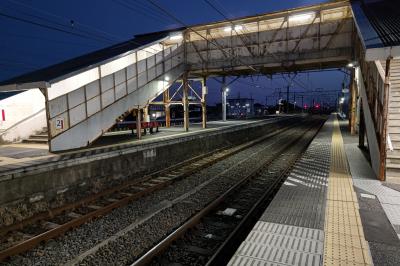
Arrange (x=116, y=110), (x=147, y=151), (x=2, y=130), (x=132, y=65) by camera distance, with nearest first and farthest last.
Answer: (x=147, y=151) < (x=2, y=130) < (x=116, y=110) < (x=132, y=65)

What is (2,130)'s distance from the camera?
550 inches

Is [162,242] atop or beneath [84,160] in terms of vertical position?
beneath

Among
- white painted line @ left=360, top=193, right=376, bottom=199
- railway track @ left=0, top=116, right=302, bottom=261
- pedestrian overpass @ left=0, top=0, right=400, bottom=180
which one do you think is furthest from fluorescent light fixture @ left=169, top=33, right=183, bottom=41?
white painted line @ left=360, top=193, right=376, bottom=199

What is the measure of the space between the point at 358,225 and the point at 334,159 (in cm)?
702

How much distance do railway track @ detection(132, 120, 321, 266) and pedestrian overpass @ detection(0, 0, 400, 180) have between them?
13.0ft

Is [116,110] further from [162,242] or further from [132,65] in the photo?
[162,242]

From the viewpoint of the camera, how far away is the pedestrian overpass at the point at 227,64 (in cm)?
1003

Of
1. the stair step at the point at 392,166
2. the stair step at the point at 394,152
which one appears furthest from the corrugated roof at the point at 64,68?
the stair step at the point at 394,152

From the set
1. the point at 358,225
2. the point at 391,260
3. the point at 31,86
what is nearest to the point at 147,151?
the point at 31,86

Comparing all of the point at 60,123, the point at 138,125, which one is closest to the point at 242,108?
the point at 138,125

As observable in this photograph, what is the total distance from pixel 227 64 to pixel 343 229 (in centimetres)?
1809

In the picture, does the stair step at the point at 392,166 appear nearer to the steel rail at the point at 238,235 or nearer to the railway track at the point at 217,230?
the railway track at the point at 217,230

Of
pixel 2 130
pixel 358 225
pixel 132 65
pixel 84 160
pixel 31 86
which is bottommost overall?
pixel 358 225

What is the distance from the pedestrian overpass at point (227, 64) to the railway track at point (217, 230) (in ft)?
13.0
